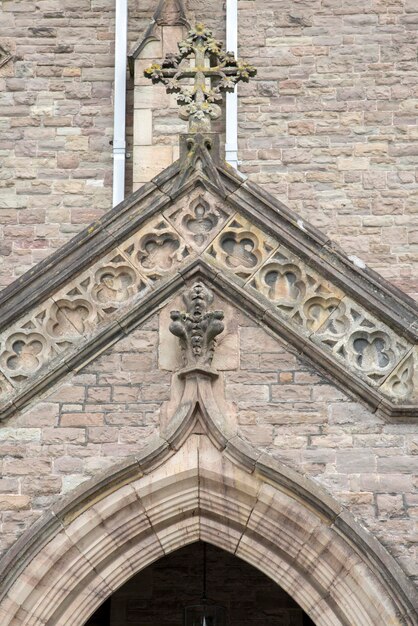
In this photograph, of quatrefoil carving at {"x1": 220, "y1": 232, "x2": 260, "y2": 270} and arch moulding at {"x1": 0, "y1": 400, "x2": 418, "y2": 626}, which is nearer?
arch moulding at {"x1": 0, "y1": 400, "x2": 418, "y2": 626}

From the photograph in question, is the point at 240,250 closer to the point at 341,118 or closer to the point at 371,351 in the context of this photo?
the point at 371,351

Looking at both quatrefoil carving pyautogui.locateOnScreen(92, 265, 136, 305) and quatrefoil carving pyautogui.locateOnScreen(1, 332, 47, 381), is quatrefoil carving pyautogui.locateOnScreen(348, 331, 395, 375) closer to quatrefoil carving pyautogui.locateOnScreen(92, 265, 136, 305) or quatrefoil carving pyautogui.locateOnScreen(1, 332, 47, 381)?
quatrefoil carving pyautogui.locateOnScreen(92, 265, 136, 305)

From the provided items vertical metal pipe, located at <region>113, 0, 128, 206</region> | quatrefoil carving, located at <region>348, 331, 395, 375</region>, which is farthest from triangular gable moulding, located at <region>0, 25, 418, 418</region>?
vertical metal pipe, located at <region>113, 0, 128, 206</region>

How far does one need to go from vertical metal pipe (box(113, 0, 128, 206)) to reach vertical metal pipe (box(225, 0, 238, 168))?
98 centimetres

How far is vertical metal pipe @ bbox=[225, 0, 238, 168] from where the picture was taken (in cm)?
1451

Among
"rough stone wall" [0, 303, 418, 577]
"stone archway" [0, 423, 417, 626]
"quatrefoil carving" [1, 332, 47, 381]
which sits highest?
"quatrefoil carving" [1, 332, 47, 381]

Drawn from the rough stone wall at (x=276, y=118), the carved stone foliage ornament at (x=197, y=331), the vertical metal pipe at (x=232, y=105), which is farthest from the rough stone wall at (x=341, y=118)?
the carved stone foliage ornament at (x=197, y=331)

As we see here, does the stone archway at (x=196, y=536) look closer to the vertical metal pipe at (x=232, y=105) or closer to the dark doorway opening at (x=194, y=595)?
the dark doorway opening at (x=194, y=595)

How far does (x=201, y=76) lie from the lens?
37.3 feet

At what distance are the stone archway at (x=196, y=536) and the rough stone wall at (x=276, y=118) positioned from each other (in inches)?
168

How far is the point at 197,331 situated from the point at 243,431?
29.2 inches

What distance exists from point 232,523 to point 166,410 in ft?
2.87

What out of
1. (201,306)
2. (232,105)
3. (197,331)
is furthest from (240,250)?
(232,105)

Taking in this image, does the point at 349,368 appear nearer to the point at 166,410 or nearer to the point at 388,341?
the point at 388,341
